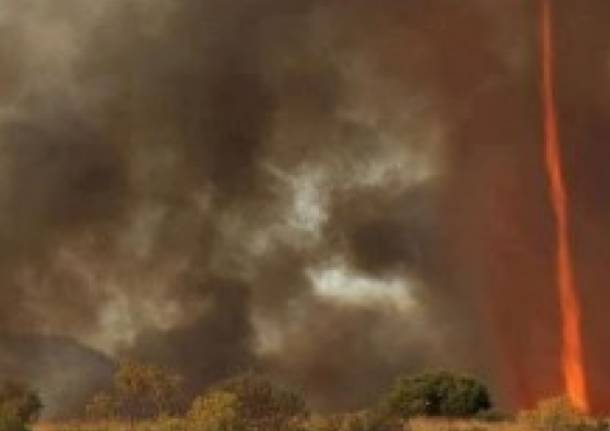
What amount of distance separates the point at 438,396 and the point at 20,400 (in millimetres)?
35948

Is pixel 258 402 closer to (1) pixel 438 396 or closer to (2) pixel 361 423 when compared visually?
(2) pixel 361 423

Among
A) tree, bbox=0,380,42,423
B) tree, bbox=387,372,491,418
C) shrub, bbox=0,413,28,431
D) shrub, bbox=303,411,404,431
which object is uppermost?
tree, bbox=387,372,491,418

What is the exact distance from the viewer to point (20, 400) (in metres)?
82.2

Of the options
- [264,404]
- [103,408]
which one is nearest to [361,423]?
[264,404]

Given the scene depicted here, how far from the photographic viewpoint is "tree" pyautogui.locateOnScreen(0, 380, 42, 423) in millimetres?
78062

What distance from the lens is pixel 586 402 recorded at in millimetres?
126562

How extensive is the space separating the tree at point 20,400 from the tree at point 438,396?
28460 millimetres

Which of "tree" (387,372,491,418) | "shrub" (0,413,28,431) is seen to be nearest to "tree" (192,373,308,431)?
"shrub" (0,413,28,431)

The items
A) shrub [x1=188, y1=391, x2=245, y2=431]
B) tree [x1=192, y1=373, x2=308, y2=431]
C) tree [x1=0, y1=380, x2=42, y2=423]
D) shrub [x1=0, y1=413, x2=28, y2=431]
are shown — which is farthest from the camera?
tree [x1=0, y1=380, x2=42, y2=423]

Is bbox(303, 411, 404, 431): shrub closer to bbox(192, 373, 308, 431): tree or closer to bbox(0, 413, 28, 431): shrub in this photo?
bbox(192, 373, 308, 431): tree

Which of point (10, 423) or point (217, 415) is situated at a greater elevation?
point (217, 415)

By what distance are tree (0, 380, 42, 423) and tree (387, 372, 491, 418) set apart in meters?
28.5

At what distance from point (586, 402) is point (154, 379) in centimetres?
5363

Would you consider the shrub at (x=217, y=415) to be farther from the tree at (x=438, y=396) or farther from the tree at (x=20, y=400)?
the tree at (x=438, y=396)
